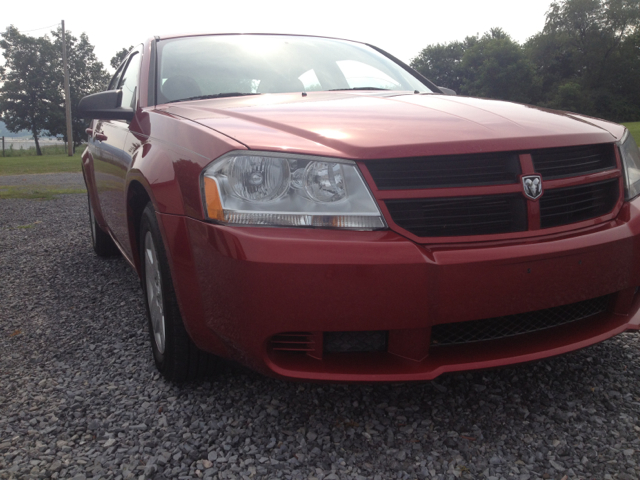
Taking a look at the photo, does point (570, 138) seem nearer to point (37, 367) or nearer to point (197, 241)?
point (197, 241)

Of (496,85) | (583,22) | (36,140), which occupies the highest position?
(583,22)

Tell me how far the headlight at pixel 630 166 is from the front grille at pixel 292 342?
1.29 meters

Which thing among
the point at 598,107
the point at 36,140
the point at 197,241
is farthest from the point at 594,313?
the point at 598,107

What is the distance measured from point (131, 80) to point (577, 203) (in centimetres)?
274

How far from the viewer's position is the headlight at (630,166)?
87.0 inches

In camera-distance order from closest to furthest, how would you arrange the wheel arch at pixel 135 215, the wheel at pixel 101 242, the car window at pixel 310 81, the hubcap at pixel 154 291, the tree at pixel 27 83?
the hubcap at pixel 154 291 → the wheel arch at pixel 135 215 → the car window at pixel 310 81 → the wheel at pixel 101 242 → the tree at pixel 27 83

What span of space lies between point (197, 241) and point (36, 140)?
176 ft

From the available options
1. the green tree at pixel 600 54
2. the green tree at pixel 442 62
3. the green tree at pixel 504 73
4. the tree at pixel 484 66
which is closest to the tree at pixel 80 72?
the tree at pixel 484 66

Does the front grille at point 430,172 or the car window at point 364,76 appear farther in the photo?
the car window at point 364,76

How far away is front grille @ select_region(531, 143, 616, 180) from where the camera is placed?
196 centimetres

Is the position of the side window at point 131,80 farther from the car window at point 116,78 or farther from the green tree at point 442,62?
the green tree at point 442,62

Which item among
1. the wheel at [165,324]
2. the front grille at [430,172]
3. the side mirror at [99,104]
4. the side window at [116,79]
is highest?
the side window at [116,79]

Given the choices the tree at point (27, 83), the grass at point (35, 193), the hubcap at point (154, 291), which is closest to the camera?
the hubcap at point (154, 291)

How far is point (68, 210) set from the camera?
830cm
